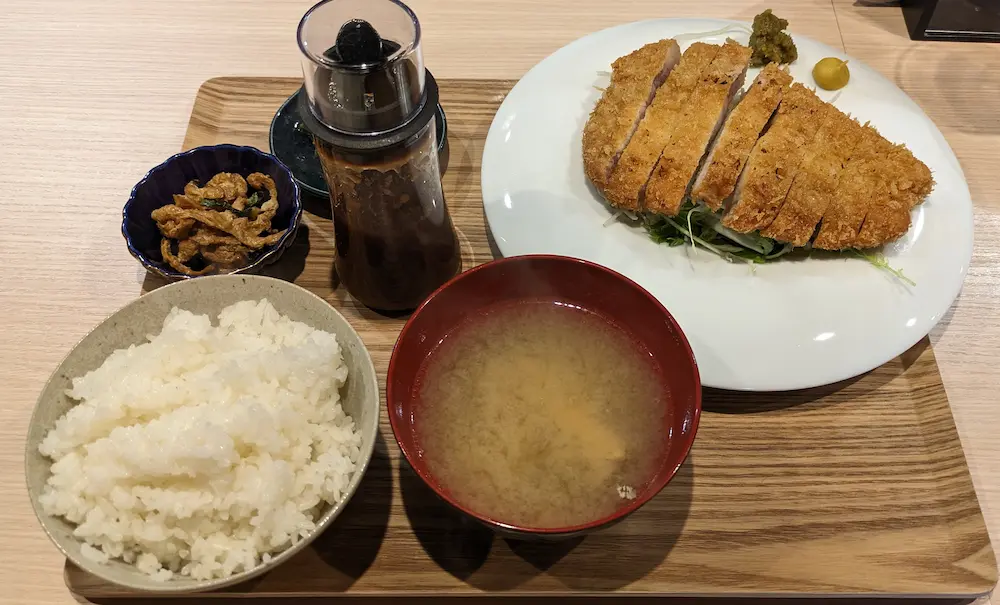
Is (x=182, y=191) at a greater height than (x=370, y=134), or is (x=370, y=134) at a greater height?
(x=370, y=134)

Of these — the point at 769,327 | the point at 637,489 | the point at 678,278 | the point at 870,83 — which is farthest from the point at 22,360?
the point at 870,83

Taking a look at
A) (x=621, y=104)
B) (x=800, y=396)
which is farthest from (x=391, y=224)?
(x=800, y=396)

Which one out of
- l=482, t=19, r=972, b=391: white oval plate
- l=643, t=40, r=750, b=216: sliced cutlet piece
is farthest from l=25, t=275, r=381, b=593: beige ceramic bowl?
l=643, t=40, r=750, b=216: sliced cutlet piece

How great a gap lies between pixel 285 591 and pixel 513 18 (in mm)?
2093

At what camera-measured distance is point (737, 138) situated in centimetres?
181

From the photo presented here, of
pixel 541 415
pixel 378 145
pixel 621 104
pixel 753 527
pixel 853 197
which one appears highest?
pixel 378 145

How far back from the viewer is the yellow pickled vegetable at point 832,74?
201cm

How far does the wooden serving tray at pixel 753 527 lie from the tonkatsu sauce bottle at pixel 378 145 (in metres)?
0.21

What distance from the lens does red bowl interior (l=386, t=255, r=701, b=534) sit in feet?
3.95

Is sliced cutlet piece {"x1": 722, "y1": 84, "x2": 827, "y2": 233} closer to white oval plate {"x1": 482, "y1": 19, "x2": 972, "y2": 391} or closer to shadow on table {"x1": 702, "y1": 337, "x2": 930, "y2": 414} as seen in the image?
white oval plate {"x1": 482, "y1": 19, "x2": 972, "y2": 391}

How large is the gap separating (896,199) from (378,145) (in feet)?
4.26

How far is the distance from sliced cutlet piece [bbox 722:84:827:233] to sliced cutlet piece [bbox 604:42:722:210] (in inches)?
9.2

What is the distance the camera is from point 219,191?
171 centimetres

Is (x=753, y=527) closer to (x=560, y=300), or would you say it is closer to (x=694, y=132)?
(x=560, y=300)
